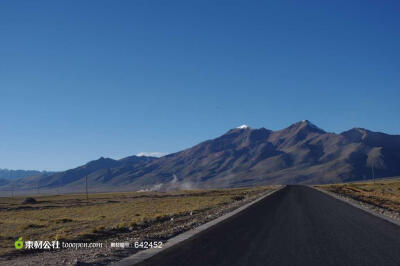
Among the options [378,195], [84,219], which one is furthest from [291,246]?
[378,195]

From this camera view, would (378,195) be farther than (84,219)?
Yes

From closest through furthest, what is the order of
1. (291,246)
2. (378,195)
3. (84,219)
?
(291,246) → (84,219) → (378,195)

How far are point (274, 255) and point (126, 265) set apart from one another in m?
4.25

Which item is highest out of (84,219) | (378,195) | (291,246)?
(291,246)

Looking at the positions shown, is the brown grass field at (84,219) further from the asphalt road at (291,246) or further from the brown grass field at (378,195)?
the brown grass field at (378,195)

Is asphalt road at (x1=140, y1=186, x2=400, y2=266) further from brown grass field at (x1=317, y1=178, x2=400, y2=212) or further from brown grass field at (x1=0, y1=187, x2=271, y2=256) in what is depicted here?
brown grass field at (x1=317, y1=178, x2=400, y2=212)

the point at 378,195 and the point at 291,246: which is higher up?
the point at 291,246

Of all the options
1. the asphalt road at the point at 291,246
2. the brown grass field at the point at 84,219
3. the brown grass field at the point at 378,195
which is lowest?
the brown grass field at the point at 378,195

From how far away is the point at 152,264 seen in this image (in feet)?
38.4

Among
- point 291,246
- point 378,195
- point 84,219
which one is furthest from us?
point 378,195

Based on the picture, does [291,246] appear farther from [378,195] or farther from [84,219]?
[378,195]

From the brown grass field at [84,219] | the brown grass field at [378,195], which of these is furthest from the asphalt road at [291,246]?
the brown grass field at [378,195]

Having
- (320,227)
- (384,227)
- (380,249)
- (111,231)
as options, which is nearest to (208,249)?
(380,249)

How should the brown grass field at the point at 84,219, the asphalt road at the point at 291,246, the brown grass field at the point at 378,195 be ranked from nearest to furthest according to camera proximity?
1. the asphalt road at the point at 291,246
2. the brown grass field at the point at 84,219
3. the brown grass field at the point at 378,195
